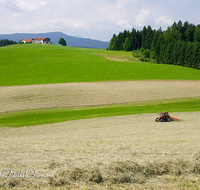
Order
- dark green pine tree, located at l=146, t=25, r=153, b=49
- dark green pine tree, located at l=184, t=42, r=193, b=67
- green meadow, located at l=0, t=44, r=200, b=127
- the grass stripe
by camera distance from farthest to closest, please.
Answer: dark green pine tree, located at l=146, t=25, r=153, b=49 < dark green pine tree, located at l=184, t=42, r=193, b=67 < green meadow, located at l=0, t=44, r=200, b=127 < the grass stripe

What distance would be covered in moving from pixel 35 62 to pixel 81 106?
51.2m

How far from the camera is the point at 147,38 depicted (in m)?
142

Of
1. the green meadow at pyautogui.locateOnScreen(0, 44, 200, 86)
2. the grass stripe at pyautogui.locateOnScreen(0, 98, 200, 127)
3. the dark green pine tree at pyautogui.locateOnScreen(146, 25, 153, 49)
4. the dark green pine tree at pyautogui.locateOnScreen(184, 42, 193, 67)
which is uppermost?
the dark green pine tree at pyautogui.locateOnScreen(146, 25, 153, 49)

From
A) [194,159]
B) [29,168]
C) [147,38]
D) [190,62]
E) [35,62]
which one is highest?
[147,38]

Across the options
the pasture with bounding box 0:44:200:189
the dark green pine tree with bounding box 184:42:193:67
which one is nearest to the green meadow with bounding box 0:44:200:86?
the pasture with bounding box 0:44:200:189

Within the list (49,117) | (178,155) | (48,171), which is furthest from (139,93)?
(48,171)

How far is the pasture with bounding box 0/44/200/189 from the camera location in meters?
7.54

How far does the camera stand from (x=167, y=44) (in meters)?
111

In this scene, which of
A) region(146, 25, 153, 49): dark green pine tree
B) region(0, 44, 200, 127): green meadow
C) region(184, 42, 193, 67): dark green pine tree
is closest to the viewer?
region(0, 44, 200, 127): green meadow

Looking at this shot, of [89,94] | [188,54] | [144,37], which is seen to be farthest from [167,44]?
[89,94]

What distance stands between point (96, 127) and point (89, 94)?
67.8ft

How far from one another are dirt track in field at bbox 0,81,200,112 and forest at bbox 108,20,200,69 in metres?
42.9

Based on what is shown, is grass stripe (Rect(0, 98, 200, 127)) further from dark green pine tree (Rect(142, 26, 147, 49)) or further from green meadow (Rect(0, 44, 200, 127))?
dark green pine tree (Rect(142, 26, 147, 49))

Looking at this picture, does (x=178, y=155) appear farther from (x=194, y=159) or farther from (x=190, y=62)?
(x=190, y=62)
